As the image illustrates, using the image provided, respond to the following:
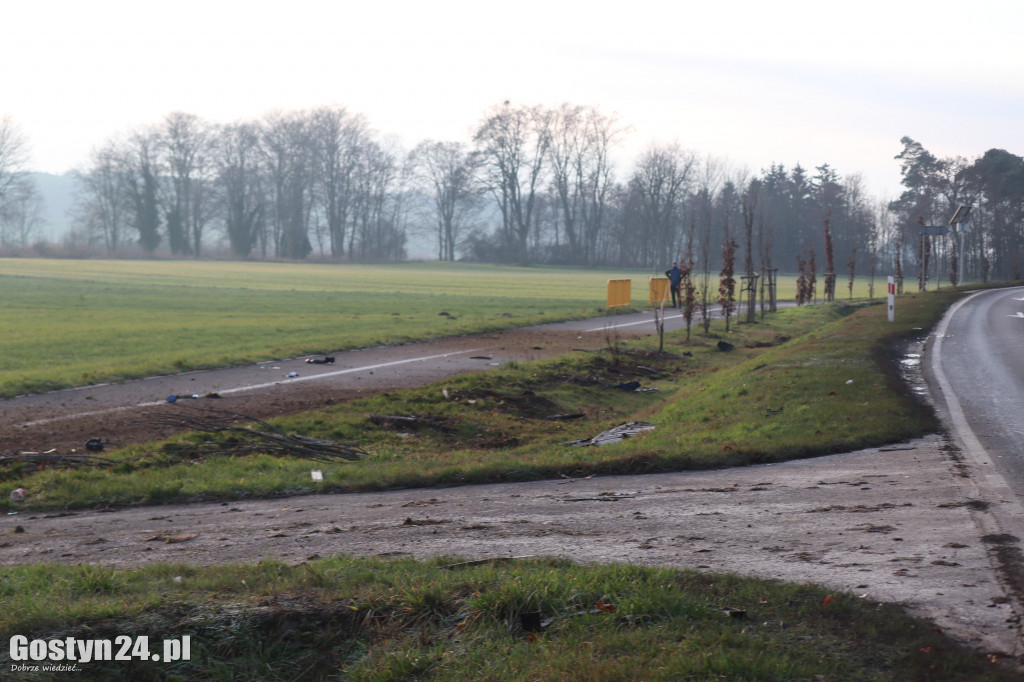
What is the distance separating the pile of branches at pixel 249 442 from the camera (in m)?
10.4

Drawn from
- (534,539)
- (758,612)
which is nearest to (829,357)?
(534,539)

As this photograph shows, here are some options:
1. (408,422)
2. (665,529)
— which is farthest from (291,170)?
(665,529)

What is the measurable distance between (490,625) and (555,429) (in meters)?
8.48

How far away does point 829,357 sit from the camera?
16562 mm

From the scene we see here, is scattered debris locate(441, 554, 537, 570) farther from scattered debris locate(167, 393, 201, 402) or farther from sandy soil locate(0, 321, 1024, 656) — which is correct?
scattered debris locate(167, 393, 201, 402)

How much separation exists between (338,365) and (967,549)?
15.0 metres

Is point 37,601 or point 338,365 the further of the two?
point 338,365

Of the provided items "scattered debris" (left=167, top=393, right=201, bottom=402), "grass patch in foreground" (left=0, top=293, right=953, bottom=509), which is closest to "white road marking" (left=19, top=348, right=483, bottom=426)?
"scattered debris" (left=167, top=393, right=201, bottom=402)

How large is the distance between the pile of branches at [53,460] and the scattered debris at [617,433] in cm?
559

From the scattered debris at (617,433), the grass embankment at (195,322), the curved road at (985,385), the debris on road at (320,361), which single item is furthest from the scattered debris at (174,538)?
the debris on road at (320,361)

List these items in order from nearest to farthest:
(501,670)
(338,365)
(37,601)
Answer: (501,670), (37,601), (338,365)

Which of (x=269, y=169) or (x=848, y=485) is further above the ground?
(x=269, y=169)

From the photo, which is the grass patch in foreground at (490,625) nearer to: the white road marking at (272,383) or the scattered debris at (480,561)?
the scattered debris at (480,561)

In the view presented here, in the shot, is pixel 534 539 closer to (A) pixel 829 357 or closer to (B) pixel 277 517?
(B) pixel 277 517
